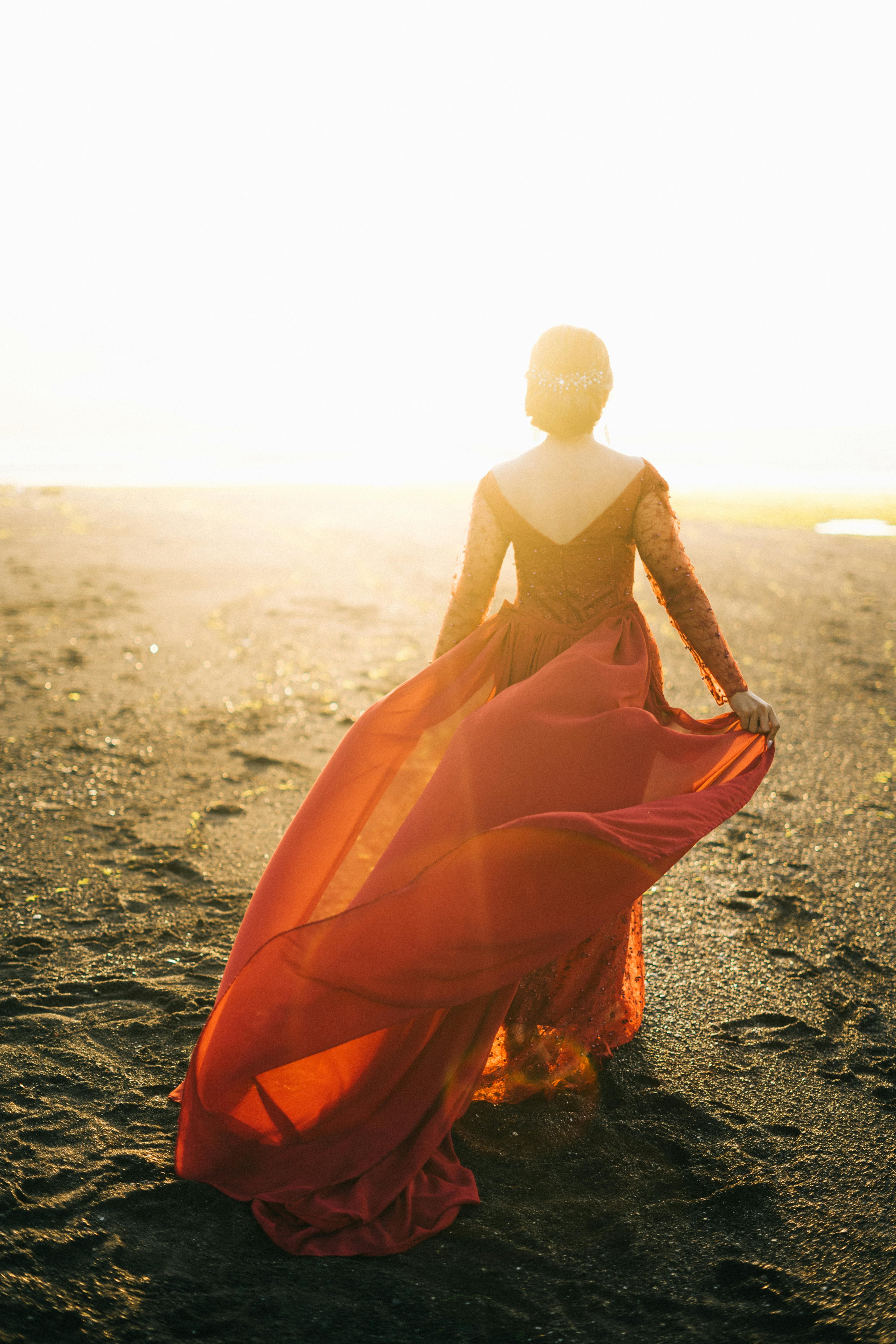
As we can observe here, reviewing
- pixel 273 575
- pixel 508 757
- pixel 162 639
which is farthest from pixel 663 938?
pixel 273 575

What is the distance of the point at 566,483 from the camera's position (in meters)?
2.69

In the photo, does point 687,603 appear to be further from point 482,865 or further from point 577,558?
point 482,865

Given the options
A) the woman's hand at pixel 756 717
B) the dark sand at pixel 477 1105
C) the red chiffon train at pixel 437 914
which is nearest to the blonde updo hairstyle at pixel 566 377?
the red chiffon train at pixel 437 914

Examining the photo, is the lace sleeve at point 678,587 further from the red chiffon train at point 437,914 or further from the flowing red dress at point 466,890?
the red chiffon train at point 437,914

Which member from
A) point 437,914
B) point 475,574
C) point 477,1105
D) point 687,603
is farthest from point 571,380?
point 477,1105

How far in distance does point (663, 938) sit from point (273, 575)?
9.15m

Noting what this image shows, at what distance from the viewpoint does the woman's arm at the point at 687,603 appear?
2.70 m

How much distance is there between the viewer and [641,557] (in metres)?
2.69

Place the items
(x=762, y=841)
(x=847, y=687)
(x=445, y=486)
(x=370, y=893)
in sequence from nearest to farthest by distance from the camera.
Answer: (x=370, y=893)
(x=762, y=841)
(x=847, y=687)
(x=445, y=486)

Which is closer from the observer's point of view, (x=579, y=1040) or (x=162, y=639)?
(x=579, y=1040)

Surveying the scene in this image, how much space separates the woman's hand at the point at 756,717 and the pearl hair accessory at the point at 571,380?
3.38 feet

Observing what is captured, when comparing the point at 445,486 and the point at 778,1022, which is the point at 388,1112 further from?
the point at 445,486

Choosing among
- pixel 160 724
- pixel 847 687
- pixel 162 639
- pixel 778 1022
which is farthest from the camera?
pixel 162 639

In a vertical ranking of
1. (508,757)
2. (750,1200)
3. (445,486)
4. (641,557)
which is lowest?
(750,1200)
